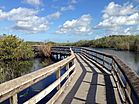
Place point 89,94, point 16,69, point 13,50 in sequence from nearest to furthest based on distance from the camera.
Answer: point 89,94 < point 16,69 < point 13,50

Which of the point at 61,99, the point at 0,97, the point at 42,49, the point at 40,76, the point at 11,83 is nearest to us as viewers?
the point at 0,97

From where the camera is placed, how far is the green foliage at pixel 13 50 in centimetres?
4128

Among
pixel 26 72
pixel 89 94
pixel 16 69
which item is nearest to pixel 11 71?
pixel 26 72

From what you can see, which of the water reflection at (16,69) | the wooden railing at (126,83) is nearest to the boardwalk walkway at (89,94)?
the wooden railing at (126,83)

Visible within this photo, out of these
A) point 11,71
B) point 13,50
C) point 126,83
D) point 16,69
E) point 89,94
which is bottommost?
point 16,69

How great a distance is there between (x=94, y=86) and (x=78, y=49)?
2625 centimetres

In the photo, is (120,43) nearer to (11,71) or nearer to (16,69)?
(16,69)

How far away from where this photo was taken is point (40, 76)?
480 centimetres

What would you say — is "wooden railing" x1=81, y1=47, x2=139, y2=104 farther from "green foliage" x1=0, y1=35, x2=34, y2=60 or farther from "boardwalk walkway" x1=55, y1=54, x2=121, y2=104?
"green foliage" x1=0, y1=35, x2=34, y2=60

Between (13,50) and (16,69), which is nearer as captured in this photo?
(16,69)

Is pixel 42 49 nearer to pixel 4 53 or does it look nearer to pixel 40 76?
pixel 4 53

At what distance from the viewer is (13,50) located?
137ft

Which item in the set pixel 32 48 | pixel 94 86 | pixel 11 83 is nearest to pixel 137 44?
pixel 32 48

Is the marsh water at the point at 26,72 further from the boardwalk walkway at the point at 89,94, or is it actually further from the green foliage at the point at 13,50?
the green foliage at the point at 13,50
